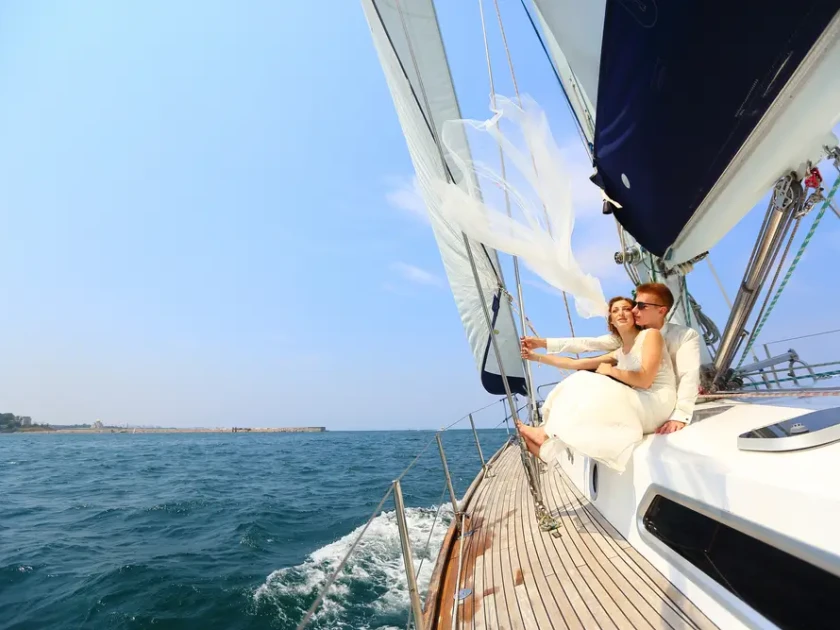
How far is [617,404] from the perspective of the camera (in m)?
2.28

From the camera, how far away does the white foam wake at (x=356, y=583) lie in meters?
4.44

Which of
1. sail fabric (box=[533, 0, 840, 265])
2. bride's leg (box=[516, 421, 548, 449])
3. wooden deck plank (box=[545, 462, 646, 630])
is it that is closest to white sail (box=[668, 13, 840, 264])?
sail fabric (box=[533, 0, 840, 265])

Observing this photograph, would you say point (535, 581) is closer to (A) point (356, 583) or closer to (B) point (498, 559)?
(B) point (498, 559)

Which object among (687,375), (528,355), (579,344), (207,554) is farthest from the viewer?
(207,554)

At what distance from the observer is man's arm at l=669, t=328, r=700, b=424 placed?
2412 mm

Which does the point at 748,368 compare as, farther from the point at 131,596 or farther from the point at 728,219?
the point at 131,596

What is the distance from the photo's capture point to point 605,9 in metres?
1.92

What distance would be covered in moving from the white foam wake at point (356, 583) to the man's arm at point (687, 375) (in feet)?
9.22

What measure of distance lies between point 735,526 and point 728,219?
1527 millimetres

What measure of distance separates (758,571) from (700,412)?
1.20m

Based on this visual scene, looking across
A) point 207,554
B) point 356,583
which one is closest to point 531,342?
point 356,583

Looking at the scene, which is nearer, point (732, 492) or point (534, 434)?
point (732, 492)

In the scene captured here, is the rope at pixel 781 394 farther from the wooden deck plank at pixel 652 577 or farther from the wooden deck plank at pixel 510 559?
the wooden deck plank at pixel 510 559

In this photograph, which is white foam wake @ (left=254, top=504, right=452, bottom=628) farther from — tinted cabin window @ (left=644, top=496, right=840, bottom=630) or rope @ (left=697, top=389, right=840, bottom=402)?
rope @ (left=697, top=389, right=840, bottom=402)
